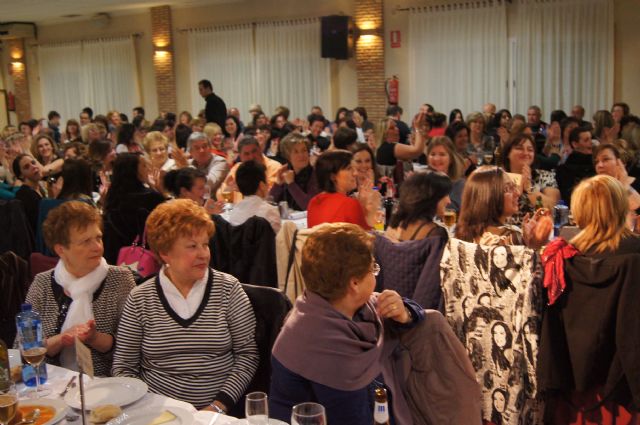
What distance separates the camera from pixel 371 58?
45.1ft

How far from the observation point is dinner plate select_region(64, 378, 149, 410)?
2.35 metres

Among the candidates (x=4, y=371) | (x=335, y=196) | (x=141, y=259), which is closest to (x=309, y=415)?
(x=4, y=371)

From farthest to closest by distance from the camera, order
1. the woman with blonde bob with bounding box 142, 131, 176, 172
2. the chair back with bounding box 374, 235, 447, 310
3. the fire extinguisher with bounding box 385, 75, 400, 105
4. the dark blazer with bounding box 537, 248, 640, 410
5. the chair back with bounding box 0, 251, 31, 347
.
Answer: the fire extinguisher with bounding box 385, 75, 400, 105
the woman with blonde bob with bounding box 142, 131, 176, 172
the chair back with bounding box 374, 235, 447, 310
the chair back with bounding box 0, 251, 31, 347
the dark blazer with bounding box 537, 248, 640, 410

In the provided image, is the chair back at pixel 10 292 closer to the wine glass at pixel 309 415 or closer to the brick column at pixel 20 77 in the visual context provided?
the wine glass at pixel 309 415

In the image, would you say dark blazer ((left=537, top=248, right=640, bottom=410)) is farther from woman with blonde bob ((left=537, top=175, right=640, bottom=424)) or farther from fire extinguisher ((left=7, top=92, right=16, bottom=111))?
fire extinguisher ((left=7, top=92, right=16, bottom=111))

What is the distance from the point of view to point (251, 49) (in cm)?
1555

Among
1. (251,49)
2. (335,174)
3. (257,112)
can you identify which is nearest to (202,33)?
(251,49)

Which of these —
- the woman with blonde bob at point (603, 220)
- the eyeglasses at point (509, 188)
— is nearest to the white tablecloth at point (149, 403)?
the woman with blonde bob at point (603, 220)

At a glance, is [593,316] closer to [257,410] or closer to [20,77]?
[257,410]

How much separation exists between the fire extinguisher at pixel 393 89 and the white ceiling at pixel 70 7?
419 cm

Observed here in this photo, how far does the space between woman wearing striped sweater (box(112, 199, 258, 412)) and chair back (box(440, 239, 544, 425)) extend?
3.44 feet

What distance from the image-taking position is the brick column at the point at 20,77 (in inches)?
809

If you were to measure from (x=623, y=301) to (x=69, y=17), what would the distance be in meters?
17.9

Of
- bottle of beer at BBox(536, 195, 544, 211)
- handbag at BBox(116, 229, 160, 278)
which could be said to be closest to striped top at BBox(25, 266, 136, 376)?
handbag at BBox(116, 229, 160, 278)
